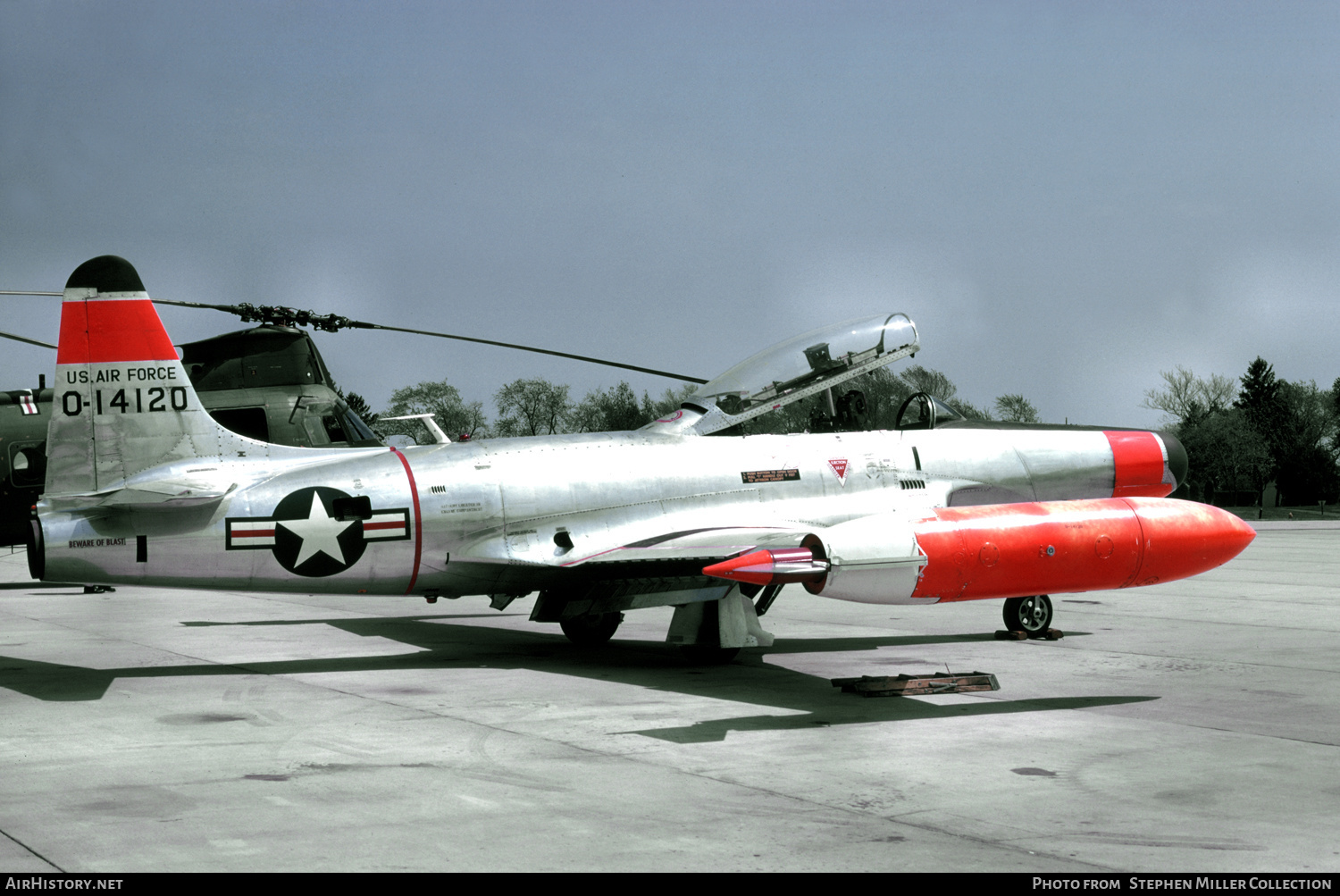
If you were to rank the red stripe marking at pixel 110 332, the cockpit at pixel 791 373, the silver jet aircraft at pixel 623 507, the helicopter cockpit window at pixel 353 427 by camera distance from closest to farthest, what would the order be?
the silver jet aircraft at pixel 623 507
the red stripe marking at pixel 110 332
the cockpit at pixel 791 373
the helicopter cockpit window at pixel 353 427

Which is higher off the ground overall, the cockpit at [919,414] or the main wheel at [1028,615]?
the cockpit at [919,414]

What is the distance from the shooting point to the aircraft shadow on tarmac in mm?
9242

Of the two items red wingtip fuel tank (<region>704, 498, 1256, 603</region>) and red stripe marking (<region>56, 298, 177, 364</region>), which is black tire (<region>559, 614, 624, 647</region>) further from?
red stripe marking (<region>56, 298, 177, 364</region>)

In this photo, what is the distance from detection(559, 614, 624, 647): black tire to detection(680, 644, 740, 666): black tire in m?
1.69

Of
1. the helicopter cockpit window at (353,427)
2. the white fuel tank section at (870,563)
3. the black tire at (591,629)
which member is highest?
the helicopter cockpit window at (353,427)

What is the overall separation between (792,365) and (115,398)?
6673mm

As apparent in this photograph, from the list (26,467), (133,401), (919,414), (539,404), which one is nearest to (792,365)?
(919,414)

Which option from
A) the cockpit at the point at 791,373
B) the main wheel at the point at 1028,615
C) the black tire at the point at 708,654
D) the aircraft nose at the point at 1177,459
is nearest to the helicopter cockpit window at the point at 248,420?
the cockpit at the point at 791,373

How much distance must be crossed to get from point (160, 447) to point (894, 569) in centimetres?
675

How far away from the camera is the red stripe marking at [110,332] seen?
10758 millimetres

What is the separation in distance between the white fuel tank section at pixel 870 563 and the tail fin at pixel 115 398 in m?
5.70

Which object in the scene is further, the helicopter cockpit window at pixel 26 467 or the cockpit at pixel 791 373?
the helicopter cockpit window at pixel 26 467

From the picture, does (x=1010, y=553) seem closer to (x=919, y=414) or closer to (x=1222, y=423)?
(x=919, y=414)

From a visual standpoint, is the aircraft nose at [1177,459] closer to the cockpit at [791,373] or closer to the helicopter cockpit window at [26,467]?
the cockpit at [791,373]
